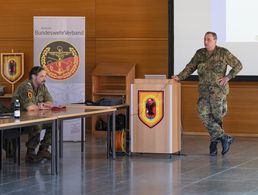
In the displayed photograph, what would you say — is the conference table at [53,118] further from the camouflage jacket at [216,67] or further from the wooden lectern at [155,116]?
the camouflage jacket at [216,67]

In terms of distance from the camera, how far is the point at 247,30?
12.9m

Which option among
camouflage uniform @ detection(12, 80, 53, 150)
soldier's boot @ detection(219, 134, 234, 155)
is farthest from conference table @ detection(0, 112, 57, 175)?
soldier's boot @ detection(219, 134, 234, 155)

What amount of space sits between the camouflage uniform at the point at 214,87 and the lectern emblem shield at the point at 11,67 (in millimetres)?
4338

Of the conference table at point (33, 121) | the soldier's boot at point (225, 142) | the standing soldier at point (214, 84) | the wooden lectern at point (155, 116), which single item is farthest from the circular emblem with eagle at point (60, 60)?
the conference table at point (33, 121)

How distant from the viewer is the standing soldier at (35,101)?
372 inches

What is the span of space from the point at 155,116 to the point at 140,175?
160cm

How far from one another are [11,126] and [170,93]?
300 centimetres

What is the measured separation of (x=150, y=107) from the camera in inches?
402

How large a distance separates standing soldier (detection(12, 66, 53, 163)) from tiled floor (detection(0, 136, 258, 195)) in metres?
0.23

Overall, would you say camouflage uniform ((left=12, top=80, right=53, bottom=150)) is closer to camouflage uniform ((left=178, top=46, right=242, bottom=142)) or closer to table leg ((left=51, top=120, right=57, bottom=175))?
table leg ((left=51, top=120, right=57, bottom=175))

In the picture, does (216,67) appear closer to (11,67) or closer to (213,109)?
(213,109)

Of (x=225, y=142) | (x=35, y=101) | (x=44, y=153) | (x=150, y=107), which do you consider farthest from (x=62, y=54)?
(x=225, y=142)

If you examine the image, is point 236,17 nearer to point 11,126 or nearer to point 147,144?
point 147,144

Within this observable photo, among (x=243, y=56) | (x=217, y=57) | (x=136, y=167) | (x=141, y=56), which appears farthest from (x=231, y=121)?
(x=136, y=167)
